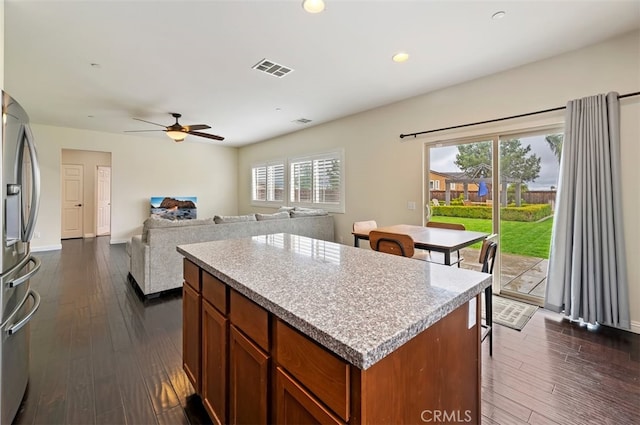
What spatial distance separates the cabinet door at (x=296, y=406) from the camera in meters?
0.77

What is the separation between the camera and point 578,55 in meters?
2.89

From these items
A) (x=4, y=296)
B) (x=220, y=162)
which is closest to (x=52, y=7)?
(x=4, y=296)

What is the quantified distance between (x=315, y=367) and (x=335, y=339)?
0.52ft

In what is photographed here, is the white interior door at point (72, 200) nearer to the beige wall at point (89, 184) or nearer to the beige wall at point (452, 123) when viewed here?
the beige wall at point (89, 184)

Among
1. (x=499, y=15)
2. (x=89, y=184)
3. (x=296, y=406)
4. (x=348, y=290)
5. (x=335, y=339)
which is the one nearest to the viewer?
(x=335, y=339)

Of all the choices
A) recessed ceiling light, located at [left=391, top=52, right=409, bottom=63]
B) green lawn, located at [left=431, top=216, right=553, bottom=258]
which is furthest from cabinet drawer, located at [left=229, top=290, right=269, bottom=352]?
green lawn, located at [left=431, top=216, right=553, bottom=258]

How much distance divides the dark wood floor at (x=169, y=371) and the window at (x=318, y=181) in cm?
347

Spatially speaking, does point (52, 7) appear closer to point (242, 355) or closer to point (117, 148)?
point (242, 355)

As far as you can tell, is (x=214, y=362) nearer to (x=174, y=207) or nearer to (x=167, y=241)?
(x=167, y=241)

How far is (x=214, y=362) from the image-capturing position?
143cm

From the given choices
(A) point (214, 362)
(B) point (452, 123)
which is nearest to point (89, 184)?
(A) point (214, 362)

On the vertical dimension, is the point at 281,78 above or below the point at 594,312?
above

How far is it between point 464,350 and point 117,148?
8.19 m

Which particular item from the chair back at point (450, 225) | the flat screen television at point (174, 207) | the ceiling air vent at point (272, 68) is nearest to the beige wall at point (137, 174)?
the flat screen television at point (174, 207)
